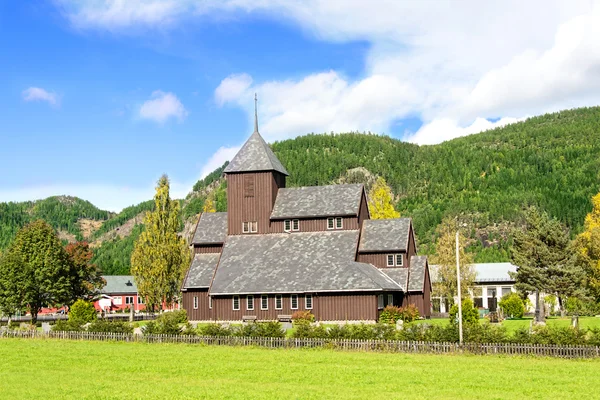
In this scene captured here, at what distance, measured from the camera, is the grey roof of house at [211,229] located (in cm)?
6506

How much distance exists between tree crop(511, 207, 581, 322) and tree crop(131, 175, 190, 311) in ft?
110

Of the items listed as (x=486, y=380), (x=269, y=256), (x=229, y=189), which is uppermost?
(x=229, y=189)

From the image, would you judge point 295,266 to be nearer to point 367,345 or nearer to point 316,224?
point 316,224

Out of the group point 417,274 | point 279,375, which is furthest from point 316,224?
point 279,375

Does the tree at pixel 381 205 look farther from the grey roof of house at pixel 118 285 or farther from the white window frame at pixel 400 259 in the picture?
the grey roof of house at pixel 118 285

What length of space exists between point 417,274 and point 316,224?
1005 centimetres

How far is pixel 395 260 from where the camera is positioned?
198 feet

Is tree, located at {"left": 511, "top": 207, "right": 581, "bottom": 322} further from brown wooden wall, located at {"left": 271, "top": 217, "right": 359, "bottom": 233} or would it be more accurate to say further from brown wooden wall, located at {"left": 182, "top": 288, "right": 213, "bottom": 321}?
brown wooden wall, located at {"left": 182, "top": 288, "right": 213, "bottom": 321}

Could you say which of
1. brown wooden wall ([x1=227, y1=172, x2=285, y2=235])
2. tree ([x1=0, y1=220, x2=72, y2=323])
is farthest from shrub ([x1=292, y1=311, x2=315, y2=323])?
tree ([x1=0, y1=220, x2=72, y2=323])

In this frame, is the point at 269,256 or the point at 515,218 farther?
the point at 515,218

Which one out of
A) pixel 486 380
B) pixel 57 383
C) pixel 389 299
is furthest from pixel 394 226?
pixel 57 383

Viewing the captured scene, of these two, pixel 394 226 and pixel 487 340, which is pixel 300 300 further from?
pixel 487 340

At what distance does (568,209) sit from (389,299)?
482 feet

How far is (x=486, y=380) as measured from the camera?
25.4 m
